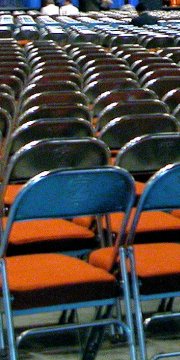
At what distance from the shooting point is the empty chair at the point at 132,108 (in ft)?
19.0

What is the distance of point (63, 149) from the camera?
4281 millimetres

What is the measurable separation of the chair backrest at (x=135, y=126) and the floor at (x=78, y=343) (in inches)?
42.6

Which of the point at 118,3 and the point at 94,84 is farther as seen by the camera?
the point at 118,3

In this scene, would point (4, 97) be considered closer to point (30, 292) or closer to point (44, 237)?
point (44, 237)

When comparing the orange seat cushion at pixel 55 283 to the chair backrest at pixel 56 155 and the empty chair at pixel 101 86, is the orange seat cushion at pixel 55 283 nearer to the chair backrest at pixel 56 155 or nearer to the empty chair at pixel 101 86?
the chair backrest at pixel 56 155

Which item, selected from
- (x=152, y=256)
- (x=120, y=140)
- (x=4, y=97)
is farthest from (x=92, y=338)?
(x=4, y=97)

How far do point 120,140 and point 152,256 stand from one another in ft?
5.04

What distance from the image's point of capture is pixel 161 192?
3.68 metres

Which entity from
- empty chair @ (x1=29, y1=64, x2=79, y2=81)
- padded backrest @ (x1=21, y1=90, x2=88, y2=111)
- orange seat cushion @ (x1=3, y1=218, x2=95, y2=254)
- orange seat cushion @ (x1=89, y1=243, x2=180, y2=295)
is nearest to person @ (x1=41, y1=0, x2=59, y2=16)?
empty chair @ (x1=29, y1=64, x2=79, y2=81)

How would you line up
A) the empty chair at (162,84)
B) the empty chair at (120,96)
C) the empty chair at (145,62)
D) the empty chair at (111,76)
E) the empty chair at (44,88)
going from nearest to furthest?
1. the empty chair at (120,96)
2. the empty chair at (44,88)
3. the empty chair at (162,84)
4. the empty chair at (111,76)
5. the empty chair at (145,62)

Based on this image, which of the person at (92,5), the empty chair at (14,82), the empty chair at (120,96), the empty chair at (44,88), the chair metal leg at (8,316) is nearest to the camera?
the chair metal leg at (8,316)

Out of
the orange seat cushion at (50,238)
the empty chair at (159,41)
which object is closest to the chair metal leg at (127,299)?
the orange seat cushion at (50,238)

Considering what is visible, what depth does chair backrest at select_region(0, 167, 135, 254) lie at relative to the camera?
11.5ft

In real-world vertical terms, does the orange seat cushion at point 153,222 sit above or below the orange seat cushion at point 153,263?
below
